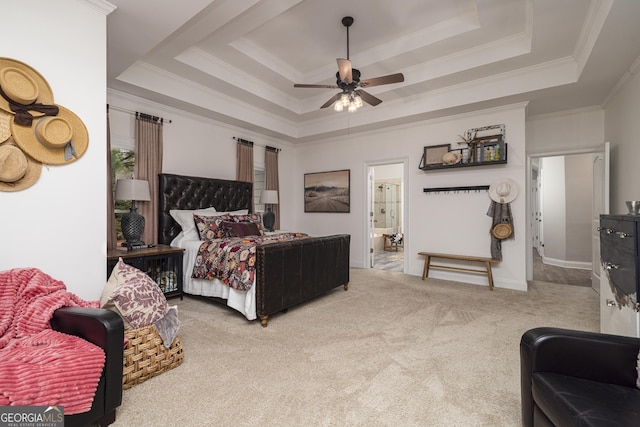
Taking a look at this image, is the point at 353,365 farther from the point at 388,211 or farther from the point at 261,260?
the point at 388,211

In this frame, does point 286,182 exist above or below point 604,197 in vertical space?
above

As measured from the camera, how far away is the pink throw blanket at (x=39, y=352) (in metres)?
1.19

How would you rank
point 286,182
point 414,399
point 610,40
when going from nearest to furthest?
point 414,399 → point 610,40 → point 286,182

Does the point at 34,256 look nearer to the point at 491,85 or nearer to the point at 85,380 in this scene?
the point at 85,380

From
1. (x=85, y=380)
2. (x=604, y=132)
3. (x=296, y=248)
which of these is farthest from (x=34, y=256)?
(x=604, y=132)

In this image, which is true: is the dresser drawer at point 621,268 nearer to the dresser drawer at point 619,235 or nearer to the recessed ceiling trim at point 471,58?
the dresser drawer at point 619,235

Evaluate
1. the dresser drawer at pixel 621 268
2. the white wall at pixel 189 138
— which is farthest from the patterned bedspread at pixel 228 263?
the dresser drawer at pixel 621 268

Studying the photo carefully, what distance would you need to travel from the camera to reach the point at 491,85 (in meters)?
4.09

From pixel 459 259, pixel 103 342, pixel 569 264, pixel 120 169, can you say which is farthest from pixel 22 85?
pixel 569 264

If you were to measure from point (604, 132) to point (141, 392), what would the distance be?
6165 mm

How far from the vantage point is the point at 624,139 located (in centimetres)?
349

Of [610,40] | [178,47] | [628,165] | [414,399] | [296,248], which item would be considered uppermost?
[178,47]

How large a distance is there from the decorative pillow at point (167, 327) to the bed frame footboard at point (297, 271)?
2.74 feet

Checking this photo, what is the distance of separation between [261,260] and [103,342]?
5.00 feet
